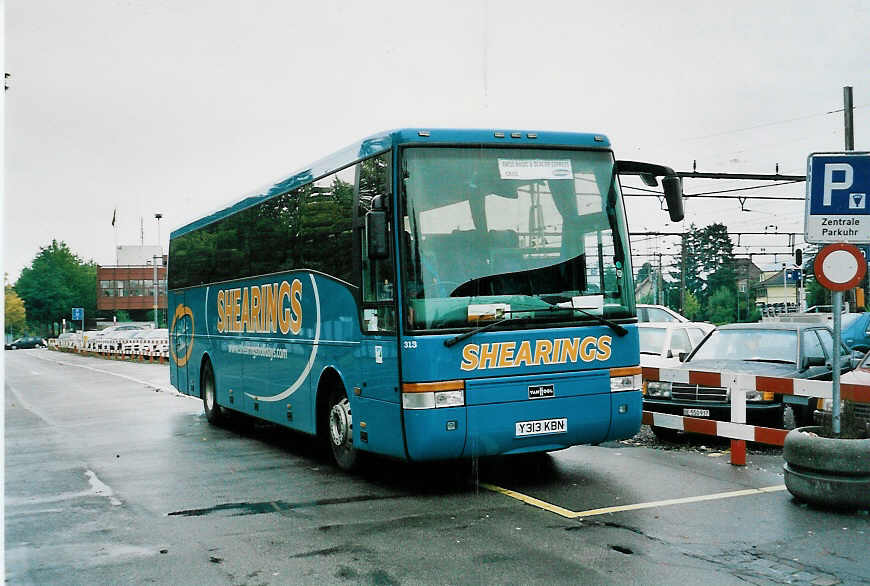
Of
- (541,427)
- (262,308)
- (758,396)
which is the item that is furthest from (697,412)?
(262,308)

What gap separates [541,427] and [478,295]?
1393 mm

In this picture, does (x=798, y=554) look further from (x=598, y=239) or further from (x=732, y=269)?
(x=732, y=269)

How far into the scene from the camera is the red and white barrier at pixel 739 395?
9617 mm

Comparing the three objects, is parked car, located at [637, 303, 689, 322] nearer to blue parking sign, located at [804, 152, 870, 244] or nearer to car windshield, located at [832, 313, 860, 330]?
car windshield, located at [832, 313, 860, 330]

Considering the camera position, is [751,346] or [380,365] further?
[751,346]

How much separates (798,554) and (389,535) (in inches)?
117

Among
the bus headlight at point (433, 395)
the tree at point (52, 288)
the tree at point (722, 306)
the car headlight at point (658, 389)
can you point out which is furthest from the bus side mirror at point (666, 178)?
the tree at point (52, 288)

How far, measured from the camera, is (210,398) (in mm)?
15672

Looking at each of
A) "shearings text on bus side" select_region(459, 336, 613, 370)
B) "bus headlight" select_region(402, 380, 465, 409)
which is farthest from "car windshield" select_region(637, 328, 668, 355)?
"bus headlight" select_region(402, 380, 465, 409)

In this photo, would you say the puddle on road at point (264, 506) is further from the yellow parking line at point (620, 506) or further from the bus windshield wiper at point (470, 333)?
the bus windshield wiper at point (470, 333)

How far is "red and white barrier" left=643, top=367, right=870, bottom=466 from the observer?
9.62 m

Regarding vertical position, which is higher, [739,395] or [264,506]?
[739,395]

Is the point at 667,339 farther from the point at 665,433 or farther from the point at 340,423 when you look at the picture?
the point at 340,423

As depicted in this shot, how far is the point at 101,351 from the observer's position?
60719 millimetres
